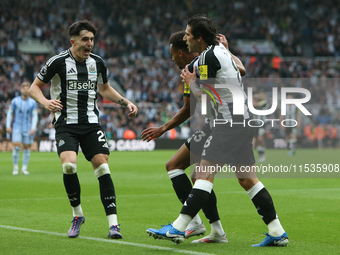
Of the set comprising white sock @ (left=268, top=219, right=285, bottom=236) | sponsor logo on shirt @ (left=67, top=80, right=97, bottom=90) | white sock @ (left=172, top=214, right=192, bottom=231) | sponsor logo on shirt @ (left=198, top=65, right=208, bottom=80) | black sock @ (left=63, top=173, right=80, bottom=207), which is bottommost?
white sock @ (left=268, top=219, right=285, bottom=236)

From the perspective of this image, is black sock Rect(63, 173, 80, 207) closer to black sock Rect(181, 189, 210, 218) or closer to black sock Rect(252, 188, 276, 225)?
black sock Rect(181, 189, 210, 218)

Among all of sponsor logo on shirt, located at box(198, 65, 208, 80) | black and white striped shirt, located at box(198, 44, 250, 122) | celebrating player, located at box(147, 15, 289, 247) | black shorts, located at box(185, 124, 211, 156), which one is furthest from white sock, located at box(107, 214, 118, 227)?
sponsor logo on shirt, located at box(198, 65, 208, 80)

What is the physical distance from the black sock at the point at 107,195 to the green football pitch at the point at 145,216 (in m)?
0.30

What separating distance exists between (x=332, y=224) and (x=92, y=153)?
10.1 feet

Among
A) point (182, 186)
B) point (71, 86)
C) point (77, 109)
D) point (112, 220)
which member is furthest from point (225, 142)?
point (71, 86)

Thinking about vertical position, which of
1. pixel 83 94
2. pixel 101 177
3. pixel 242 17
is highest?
pixel 242 17

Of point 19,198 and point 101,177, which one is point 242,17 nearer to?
point 19,198

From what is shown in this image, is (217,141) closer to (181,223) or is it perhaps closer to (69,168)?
(181,223)

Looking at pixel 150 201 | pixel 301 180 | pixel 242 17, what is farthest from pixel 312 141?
pixel 150 201

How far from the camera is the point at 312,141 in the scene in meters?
32.0

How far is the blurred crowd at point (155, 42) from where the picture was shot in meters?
30.9

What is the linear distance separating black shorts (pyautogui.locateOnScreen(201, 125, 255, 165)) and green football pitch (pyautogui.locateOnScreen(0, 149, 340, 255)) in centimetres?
84

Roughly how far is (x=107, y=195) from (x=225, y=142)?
5.15 ft

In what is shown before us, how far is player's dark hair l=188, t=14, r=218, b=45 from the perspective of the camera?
4.92 meters
